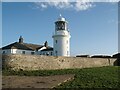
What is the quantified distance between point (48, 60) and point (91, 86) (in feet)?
26.8

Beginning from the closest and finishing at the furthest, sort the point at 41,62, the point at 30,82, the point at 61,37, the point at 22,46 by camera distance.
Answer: the point at 30,82 < the point at 41,62 < the point at 61,37 < the point at 22,46

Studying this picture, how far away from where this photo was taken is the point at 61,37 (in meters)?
41.1

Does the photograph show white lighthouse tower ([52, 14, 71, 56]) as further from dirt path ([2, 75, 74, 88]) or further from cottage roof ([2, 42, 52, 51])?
dirt path ([2, 75, 74, 88])

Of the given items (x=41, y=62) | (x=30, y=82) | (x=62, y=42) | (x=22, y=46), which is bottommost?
(x=30, y=82)

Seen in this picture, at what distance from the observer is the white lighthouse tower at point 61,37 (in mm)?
40906

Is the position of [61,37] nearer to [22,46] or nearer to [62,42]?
[62,42]

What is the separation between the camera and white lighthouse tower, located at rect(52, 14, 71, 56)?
4091cm

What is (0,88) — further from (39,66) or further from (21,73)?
(39,66)

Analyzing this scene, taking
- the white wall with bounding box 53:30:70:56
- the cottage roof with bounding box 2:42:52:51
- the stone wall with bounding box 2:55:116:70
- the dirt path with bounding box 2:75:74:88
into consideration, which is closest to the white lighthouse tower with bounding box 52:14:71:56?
the white wall with bounding box 53:30:70:56

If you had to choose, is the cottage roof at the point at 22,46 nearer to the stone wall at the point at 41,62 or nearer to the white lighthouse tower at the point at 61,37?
the white lighthouse tower at the point at 61,37

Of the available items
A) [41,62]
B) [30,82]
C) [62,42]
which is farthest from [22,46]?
[30,82]

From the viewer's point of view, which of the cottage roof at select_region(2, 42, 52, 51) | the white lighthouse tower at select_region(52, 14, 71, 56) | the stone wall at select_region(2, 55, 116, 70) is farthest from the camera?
the cottage roof at select_region(2, 42, 52, 51)

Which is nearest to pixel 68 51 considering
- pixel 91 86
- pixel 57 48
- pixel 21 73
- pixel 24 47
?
pixel 57 48

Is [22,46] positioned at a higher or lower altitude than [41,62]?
higher
